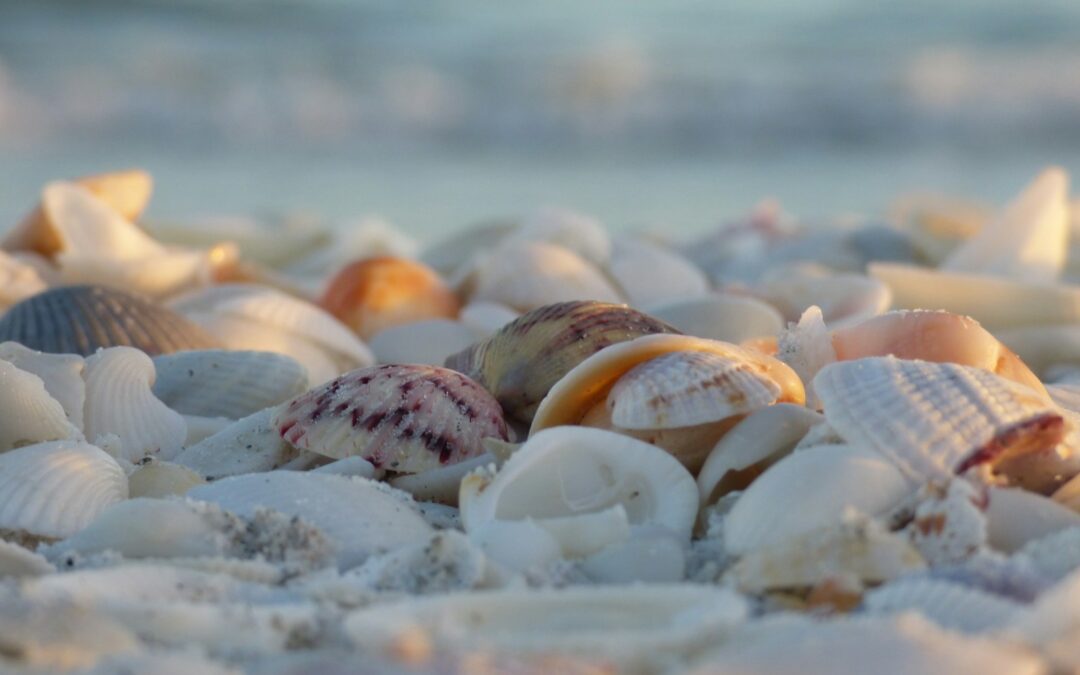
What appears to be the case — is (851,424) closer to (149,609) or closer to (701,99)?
(149,609)

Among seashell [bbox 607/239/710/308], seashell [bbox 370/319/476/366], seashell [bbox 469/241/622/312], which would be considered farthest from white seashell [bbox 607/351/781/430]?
seashell [bbox 607/239/710/308]

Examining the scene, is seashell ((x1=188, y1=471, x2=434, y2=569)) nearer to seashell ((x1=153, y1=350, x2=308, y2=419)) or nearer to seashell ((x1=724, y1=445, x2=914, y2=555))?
seashell ((x1=724, y1=445, x2=914, y2=555))

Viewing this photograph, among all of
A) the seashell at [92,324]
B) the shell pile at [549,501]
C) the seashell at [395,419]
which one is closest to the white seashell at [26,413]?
the shell pile at [549,501]

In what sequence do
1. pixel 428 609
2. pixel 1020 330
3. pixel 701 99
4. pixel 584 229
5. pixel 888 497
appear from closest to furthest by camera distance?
1. pixel 428 609
2. pixel 888 497
3. pixel 1020 330
4. pixel 584 229
5. pixel 701 99

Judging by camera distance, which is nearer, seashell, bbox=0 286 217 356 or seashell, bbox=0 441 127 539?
seashell, bbox=0 441 127 539

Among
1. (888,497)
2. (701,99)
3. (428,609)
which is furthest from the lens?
(701,99)

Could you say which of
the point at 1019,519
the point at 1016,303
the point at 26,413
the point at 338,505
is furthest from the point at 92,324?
the point at 1016,303

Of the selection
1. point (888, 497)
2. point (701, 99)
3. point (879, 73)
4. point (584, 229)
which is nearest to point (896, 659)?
point (888, 497)

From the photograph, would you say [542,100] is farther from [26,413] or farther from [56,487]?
[56,487]
